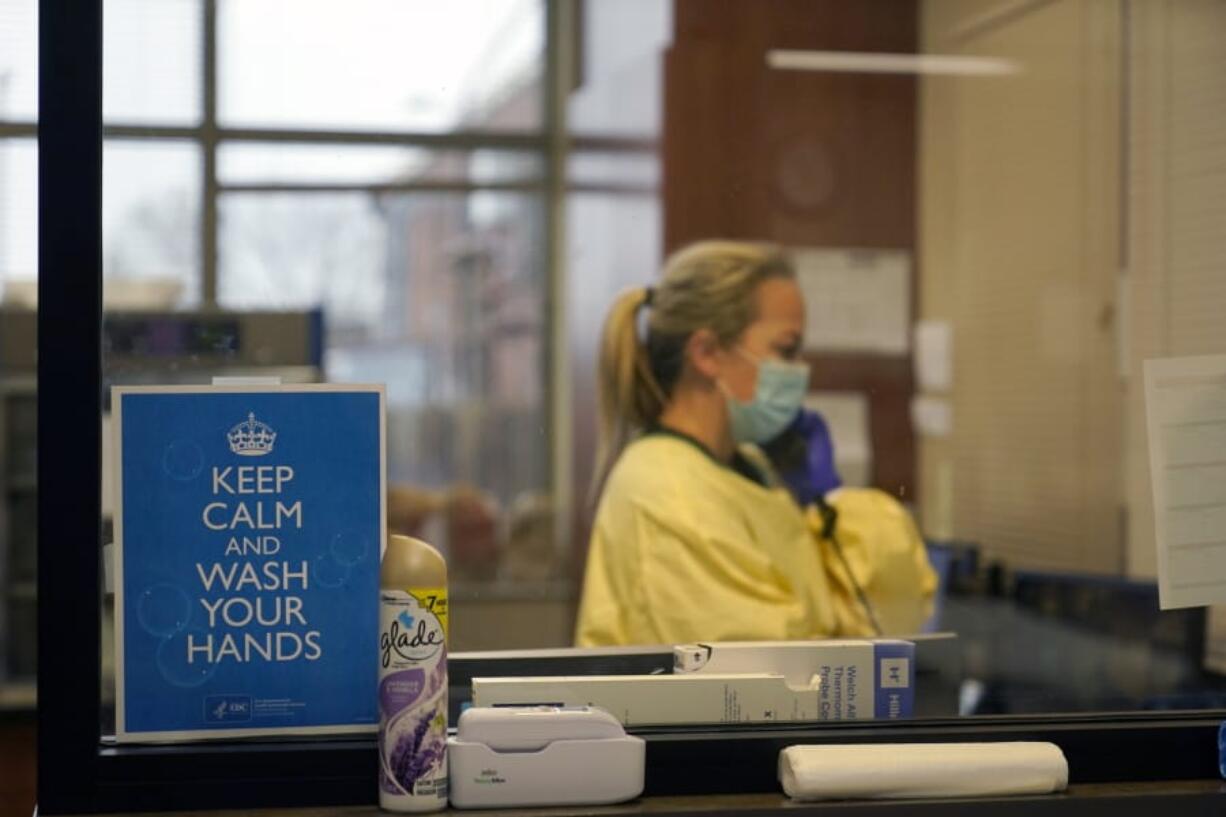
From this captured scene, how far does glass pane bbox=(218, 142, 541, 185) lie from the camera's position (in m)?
4.48

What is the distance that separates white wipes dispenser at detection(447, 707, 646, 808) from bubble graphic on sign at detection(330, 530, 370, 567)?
0.15m

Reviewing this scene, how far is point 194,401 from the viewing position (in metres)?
1.13

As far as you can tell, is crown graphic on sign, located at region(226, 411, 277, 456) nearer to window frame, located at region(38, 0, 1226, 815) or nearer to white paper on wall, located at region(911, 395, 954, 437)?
window frame, located at region(38, 0, 1226, 815)

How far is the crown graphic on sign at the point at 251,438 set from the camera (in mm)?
1130

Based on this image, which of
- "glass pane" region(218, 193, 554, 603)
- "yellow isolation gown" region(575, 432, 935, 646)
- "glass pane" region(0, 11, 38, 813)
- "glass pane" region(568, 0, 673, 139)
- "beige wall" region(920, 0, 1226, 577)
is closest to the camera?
"yellow isolation gown" region(575, 432, 935, 646)

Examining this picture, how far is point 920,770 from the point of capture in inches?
44.5

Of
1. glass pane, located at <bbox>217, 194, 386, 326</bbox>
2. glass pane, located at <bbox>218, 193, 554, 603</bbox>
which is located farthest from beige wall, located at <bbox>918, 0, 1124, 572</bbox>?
glass pane, located at <bbox>217, 194, 386, 326</bbox>

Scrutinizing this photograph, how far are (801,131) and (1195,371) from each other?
2.57 meters

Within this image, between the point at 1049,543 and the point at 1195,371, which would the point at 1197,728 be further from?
the point at 1049,543

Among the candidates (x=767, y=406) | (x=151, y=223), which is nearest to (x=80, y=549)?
(x=767, y=406)

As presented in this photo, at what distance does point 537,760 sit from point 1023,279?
3.17m

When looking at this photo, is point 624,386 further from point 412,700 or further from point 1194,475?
point 412,700

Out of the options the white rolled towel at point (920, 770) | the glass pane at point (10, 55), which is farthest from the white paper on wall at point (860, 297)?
the white rolled towel at point (920, 770)

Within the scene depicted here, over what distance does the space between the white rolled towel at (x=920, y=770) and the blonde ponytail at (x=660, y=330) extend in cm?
107
